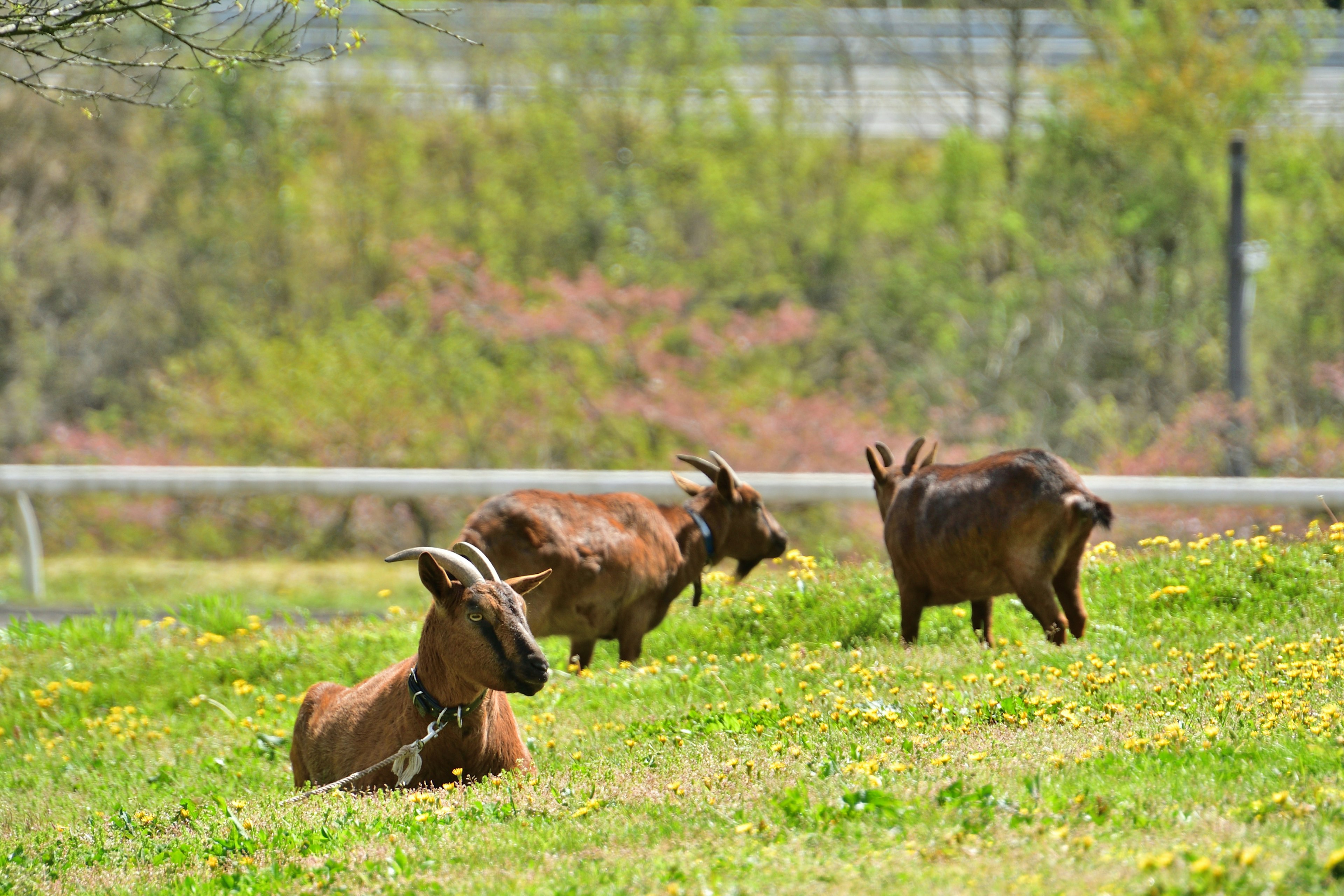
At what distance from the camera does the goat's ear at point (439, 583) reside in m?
6.45

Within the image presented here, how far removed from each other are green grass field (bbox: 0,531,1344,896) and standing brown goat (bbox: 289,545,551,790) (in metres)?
0.31

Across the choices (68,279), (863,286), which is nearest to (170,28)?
(863,286)

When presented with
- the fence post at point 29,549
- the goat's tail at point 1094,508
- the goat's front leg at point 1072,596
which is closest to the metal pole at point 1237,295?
the goat's front leg at point 1072,596

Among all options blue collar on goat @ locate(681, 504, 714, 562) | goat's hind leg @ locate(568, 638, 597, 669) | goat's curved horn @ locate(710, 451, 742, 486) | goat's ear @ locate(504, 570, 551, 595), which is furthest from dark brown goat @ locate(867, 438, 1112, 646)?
goat's ear @ locate(504, 570, 551, 595)

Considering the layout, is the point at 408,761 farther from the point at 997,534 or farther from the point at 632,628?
the point at 997,534

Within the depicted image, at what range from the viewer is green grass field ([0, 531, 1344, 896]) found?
4648 mm

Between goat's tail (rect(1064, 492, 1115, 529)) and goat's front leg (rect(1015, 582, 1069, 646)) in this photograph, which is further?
goat's front leg (rect(1015, 582, 1069, 646))

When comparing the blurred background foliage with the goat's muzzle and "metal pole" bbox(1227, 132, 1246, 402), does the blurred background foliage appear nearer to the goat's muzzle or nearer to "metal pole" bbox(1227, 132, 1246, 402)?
"metal pole" bbox(1227, 132, 1246, 402)

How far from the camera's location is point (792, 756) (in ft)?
20.1

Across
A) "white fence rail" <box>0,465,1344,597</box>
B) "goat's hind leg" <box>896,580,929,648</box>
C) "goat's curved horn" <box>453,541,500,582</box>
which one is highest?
"goat's curved horn" <box>453,541,500,582</box>

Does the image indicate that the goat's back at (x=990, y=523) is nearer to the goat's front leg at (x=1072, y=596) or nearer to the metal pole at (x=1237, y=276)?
the goat's front leg at (x=1072, y=596)

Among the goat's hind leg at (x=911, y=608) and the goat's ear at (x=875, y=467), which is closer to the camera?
the goat's hind leg at (x=911, y=608)

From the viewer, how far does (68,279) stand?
1016 inches

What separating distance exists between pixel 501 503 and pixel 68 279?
19659 millimetres
